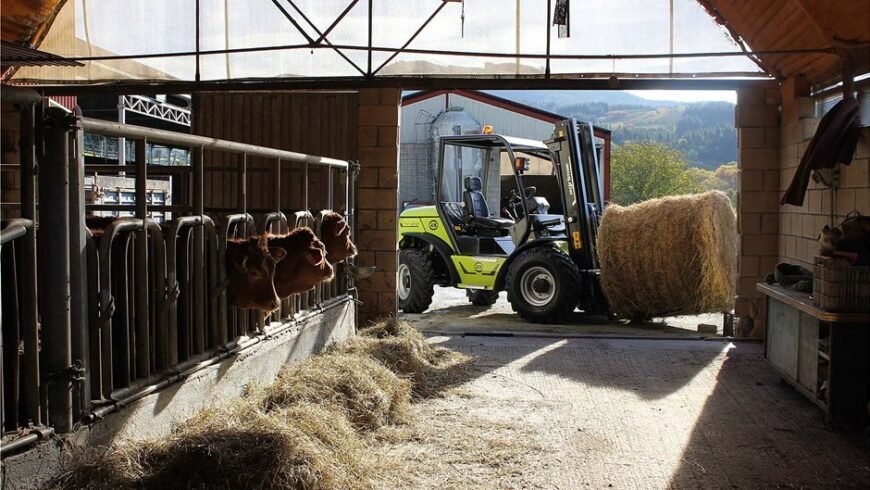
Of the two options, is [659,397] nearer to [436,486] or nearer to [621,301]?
[436,486]

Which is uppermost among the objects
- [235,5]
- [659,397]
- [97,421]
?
[235,5]

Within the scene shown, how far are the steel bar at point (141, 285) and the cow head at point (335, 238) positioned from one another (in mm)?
2422

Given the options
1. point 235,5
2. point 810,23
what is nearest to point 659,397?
point 810,23

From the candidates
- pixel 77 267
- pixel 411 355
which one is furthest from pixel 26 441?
pixel 411 355

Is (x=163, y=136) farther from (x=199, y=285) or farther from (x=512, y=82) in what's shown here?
(x=512, y=82)

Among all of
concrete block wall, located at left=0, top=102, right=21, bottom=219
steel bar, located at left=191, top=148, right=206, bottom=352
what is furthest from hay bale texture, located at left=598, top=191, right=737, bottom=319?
concrete block wall, located at left=0, top=102, right=21, bottom=219

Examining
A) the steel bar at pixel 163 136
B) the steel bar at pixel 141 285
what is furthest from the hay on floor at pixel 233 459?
the steel bar at pixel 163 136

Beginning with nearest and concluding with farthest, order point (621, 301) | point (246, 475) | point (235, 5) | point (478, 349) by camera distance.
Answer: point (246, 475) < point (478, 349) < point (235, 5) < point (621, 301)

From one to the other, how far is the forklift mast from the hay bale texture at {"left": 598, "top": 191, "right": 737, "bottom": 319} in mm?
446

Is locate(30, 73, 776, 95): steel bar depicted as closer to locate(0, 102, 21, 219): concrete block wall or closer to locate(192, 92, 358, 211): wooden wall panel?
locate(192, 92, 358, 211): wooden wall panel

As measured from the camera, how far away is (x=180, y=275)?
173 inches

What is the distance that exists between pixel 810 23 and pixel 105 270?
19.8ft

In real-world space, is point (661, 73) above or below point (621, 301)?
above

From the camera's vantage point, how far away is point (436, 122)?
24.2 m
